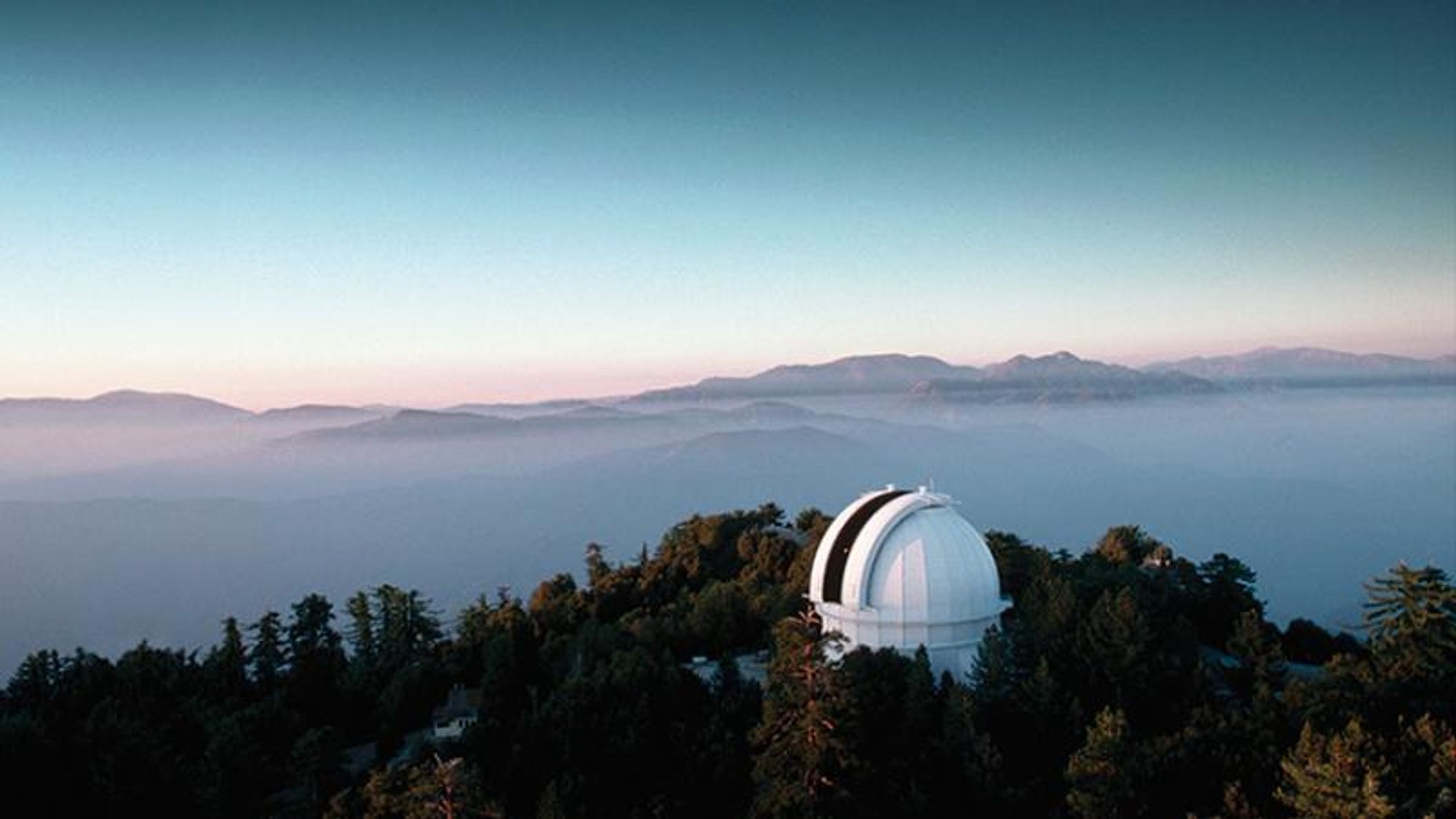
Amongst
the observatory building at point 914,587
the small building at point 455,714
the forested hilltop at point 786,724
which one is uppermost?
the observatory building at point 914,587

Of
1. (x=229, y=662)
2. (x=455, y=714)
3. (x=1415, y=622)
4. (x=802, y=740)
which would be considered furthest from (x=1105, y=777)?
(x=229, y=662)

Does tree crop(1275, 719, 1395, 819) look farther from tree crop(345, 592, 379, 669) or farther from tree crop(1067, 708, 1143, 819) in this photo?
tree crop(345, 592, 379, 669)

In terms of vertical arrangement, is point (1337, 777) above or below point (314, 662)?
above

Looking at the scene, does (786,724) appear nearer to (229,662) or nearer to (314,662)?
(314,662)

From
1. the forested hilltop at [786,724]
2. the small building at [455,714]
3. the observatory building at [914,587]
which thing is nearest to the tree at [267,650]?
the forested hilltop at [786,724]

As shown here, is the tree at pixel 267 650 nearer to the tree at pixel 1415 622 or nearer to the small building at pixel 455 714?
the small building at pixel 455 714
